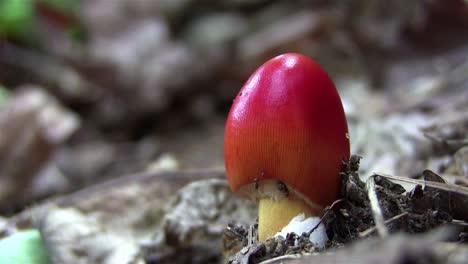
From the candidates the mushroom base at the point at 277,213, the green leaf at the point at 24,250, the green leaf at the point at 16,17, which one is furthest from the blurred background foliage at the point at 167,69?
the mushroom base at the point at 277,213

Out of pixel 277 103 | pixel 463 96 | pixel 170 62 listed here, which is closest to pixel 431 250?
pixel 277 103

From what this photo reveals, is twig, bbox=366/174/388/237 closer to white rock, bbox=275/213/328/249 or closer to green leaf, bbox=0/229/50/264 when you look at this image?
white rock, bbox=275/213/328/249

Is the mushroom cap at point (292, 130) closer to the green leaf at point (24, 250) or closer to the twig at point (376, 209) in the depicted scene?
the twig at point (376, 209)

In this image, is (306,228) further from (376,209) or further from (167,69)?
(167,69)

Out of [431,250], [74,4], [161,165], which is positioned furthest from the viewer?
[74,4]

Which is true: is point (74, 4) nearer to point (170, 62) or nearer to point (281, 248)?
point (170, 62)

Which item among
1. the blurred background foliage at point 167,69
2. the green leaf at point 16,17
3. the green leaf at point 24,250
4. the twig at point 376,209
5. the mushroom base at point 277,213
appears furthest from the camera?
the green leaf at point 16,17

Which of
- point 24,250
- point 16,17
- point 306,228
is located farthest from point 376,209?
point 16,17

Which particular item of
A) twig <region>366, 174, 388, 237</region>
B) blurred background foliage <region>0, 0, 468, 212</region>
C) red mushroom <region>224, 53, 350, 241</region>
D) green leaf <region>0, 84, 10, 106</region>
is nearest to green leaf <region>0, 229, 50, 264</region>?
red mushroom <region>224, 53, 350, 241</region>
